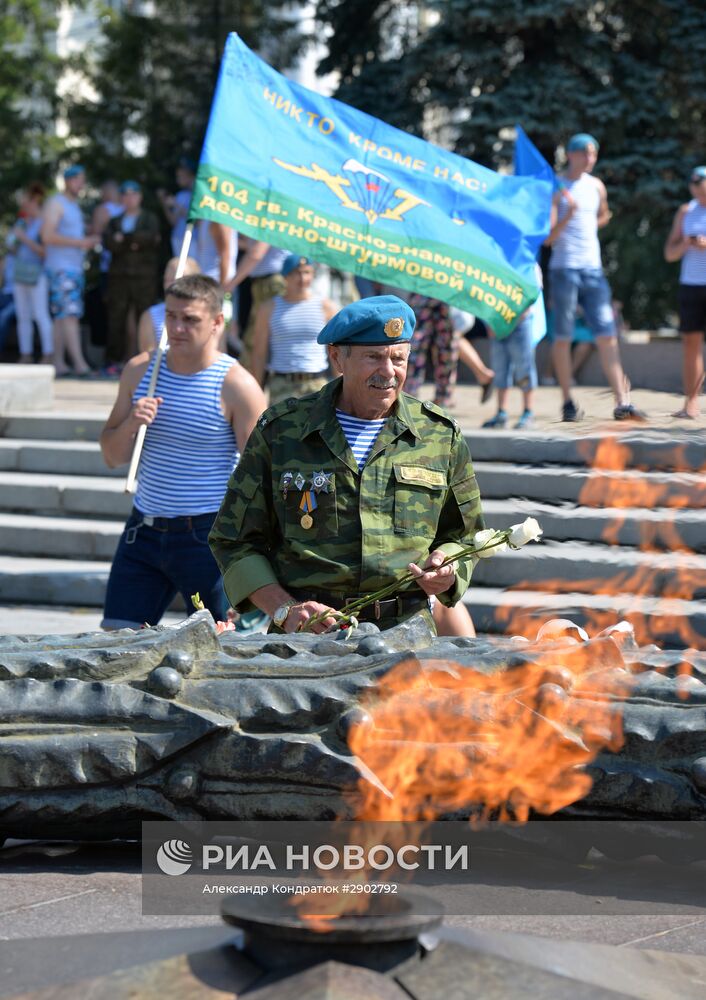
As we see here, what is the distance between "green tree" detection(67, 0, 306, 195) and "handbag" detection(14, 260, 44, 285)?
708 centimetres

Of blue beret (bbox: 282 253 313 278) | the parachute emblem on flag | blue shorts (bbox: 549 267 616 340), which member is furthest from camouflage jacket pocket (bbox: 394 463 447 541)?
blue shorts (bbox: 549 267 616 340)

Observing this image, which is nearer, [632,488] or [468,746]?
[468,746]

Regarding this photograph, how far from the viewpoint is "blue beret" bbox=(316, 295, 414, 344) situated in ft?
14.3

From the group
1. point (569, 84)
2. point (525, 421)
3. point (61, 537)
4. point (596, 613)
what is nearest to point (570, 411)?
point (525, 421)

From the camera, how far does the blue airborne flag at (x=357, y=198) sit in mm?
7129

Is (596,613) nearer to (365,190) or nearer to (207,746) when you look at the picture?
(365,190)

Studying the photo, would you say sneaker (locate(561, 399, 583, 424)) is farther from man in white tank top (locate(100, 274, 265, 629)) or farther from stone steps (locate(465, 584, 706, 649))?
man in white tank top (locate(100, 274, 265, 629))

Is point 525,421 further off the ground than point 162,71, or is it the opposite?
point 162,71

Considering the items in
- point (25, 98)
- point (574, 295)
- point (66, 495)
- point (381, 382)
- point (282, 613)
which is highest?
point (25, 98)

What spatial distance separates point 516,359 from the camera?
9.47 meters

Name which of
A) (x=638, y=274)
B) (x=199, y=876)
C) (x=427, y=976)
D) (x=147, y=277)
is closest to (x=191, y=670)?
(x=199, y=876)

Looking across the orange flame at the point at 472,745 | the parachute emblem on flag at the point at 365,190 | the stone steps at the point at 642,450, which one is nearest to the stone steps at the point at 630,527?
the stone steps at the point at 642,450

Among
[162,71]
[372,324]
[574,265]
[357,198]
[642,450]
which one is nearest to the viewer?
[372,324]

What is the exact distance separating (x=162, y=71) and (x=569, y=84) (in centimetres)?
636
